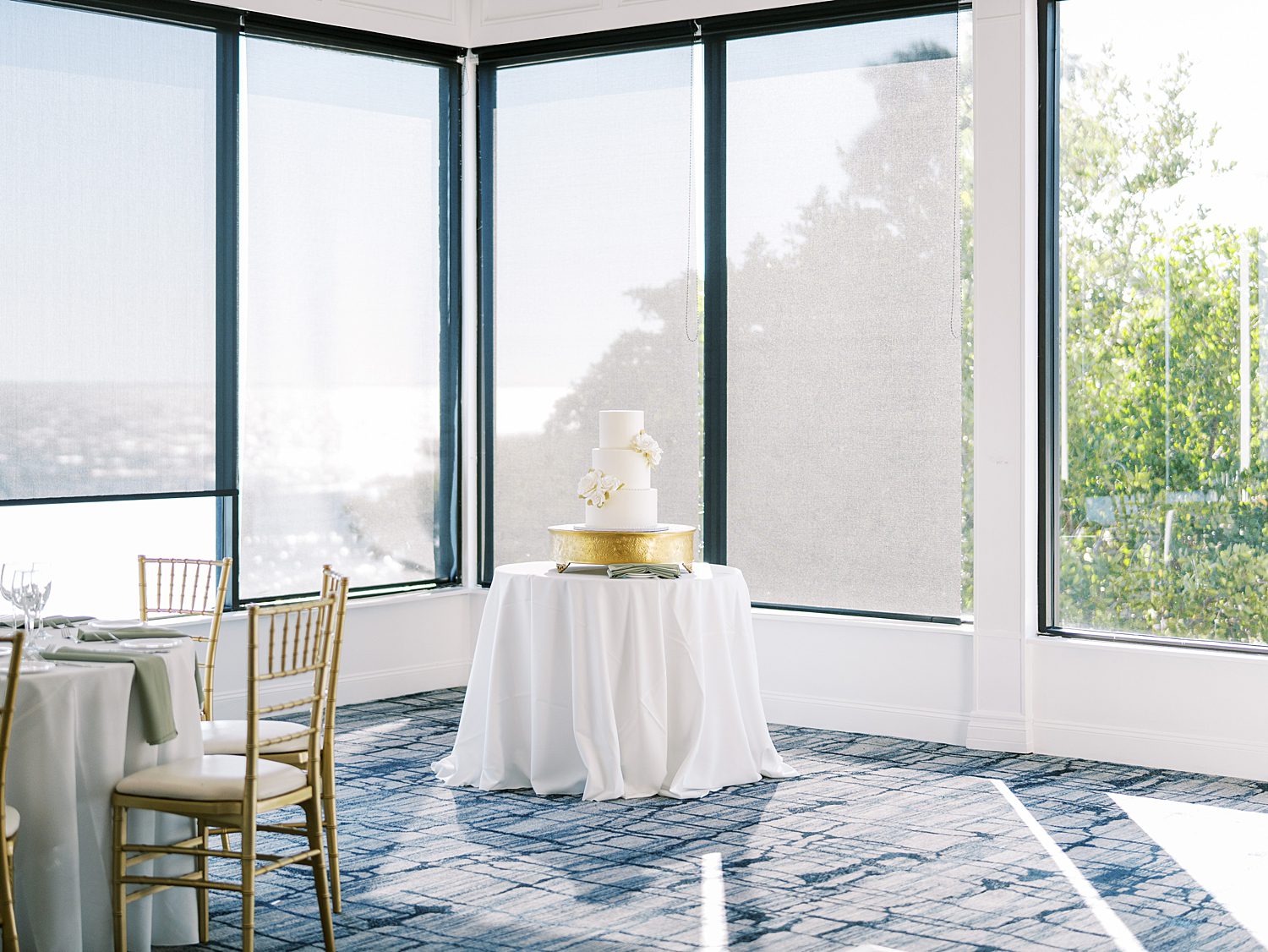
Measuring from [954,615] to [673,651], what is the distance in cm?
165

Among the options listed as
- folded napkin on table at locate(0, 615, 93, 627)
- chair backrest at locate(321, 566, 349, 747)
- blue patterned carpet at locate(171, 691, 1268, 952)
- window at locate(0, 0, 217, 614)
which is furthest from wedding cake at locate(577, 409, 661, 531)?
window at locate(0, 0, 217, 614)

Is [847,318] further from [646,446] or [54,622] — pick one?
[54,622]

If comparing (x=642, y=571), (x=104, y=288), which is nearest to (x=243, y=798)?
(x=642, y=571)

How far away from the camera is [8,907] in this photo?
3297 millimetres

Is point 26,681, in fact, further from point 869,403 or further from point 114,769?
point 869,403

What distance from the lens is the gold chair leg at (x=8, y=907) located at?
328cm

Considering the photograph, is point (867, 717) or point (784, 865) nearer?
point (784, 865)

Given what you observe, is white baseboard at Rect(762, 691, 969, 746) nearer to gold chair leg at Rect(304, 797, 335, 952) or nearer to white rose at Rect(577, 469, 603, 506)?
white rose at Rect(577, 469, 603, 506)

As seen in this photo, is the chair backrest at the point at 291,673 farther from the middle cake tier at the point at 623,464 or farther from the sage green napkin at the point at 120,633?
the middle cake tier at the point at 623,464

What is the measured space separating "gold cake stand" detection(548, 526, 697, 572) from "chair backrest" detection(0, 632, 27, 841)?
2.50 m

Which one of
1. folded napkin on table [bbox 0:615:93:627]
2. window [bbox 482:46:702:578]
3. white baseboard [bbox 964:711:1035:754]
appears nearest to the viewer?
folded napkin on table [bbox 0:615:93:627]

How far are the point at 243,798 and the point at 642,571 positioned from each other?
7.01ft

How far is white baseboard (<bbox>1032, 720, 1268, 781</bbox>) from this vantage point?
5609 millimetres

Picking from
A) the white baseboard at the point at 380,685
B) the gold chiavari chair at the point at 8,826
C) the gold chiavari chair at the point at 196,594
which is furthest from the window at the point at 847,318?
the gold chiavari chair at the point at 8,826
